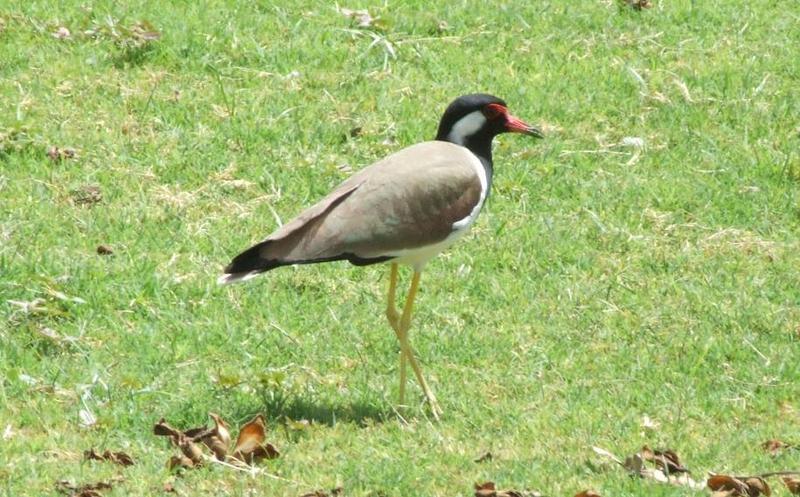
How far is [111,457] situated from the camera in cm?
625

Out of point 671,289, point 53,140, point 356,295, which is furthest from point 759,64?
point 53,140

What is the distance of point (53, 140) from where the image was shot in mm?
9391

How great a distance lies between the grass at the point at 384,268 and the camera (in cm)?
666

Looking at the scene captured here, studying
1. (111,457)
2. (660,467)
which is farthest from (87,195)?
(660,467)

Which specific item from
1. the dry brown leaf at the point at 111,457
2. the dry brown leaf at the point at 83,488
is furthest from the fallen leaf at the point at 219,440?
the dry brown leaf at the point at 83,488

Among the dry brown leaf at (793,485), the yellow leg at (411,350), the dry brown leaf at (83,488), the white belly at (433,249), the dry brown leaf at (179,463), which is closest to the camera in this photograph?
the dry brown leaf at (83,488)

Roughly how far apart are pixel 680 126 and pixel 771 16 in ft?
6.19

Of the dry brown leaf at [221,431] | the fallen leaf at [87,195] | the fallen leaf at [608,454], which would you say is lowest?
the fallen leaf at [87,195]

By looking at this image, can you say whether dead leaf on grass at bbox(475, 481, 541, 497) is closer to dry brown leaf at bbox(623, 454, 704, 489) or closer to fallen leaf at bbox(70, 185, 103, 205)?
dry brown leaf at bbox(623, 454, 704, 489)

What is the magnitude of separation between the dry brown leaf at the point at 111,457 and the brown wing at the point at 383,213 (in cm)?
91

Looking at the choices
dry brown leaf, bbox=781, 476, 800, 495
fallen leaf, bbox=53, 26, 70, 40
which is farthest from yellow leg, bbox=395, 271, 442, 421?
fallen leaf, bbox=53, 26, 70, 40

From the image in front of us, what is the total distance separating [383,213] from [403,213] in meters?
0.11

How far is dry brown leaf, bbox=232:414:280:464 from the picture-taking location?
6289 millimetres

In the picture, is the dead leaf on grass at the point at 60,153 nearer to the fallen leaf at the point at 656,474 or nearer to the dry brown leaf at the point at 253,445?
the dry brown leaf at the point at 253,445
